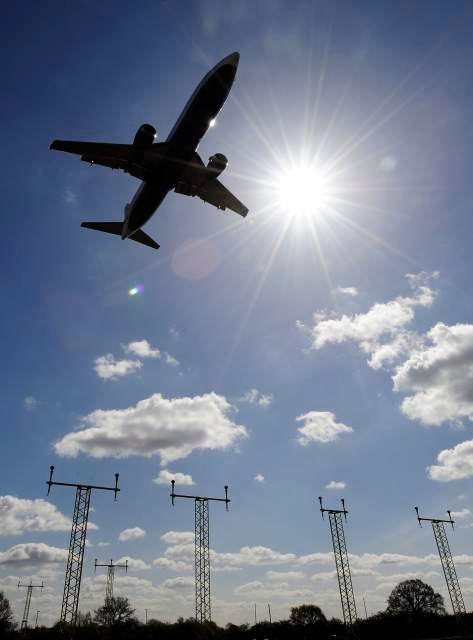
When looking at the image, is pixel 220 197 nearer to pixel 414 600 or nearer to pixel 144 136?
pixel 144 136

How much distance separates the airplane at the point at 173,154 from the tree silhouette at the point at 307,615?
96911mm

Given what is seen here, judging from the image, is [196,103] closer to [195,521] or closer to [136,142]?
[136,142]

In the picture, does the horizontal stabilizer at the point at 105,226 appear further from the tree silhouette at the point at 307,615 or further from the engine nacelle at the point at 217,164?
the tree silhouette at the point at 307,615

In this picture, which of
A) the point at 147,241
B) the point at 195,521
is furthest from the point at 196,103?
the point at 195,521

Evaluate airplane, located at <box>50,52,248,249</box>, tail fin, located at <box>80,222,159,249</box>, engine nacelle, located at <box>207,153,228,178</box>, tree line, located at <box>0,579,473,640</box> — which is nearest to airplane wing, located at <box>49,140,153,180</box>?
airplane, located at <box>50,52,248,249</box>

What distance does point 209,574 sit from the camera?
40.2m

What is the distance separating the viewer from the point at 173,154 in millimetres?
28359

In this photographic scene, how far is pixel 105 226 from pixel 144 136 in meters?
12.7

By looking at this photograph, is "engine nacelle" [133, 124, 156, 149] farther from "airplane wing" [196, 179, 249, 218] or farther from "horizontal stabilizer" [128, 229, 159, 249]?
"horizontal stabilizer" [128, 229, 159, 249]

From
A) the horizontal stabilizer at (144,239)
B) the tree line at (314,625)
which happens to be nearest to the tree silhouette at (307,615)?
the tree line at (314,625)

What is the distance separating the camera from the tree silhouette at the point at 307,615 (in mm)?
95688

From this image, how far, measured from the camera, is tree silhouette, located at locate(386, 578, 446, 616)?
83.2 metres

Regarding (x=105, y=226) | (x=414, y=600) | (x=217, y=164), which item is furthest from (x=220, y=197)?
(x=414, y=600)

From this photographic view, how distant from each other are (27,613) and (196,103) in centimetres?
12764
